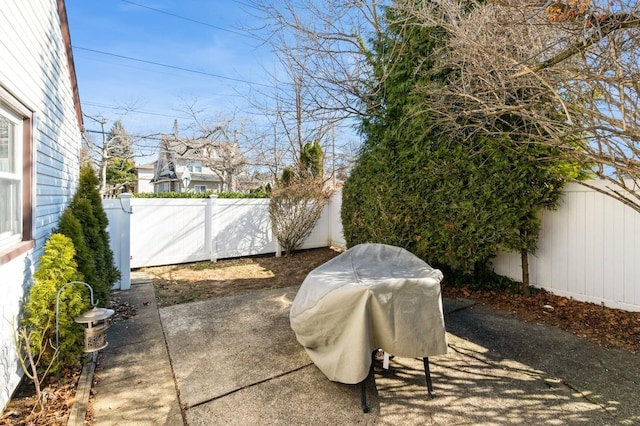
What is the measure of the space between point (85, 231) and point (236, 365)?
297cm

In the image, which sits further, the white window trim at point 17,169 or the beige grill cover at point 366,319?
A: the white window trim at point 17,169

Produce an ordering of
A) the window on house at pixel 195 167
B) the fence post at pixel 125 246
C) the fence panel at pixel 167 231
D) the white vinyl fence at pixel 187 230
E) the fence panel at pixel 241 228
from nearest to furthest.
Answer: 1. the fence post at pixel 125 246
2. the white vinyl fence at pixel 187 230
3. the fence panel at pixel 167 231
4. the fence panel at pixel 241 228
5. the window on house at pixel 195 167

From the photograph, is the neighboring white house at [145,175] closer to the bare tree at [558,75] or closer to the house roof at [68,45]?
the house roof at [68,45]

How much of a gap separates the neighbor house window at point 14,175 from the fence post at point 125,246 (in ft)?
8.19

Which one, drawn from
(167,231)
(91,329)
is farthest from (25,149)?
(167,231)

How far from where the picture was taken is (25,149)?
3.05 metres

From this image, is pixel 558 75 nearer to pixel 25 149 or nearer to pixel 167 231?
pixel 25 149

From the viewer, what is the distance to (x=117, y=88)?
14.4 m

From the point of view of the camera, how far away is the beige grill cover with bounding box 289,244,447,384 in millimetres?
2236

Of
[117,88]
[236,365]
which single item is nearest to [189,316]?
[236,365]

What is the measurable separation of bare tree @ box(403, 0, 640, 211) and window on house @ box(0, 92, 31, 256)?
4516mm

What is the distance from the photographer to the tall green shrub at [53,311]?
2643mm

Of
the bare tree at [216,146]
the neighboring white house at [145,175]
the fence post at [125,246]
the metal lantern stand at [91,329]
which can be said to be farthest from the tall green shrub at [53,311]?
the neighboring white house at [145,175]

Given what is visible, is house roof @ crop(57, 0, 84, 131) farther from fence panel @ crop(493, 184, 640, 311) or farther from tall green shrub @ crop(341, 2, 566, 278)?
fence panel @ crop(493, 184, 640, 311)
